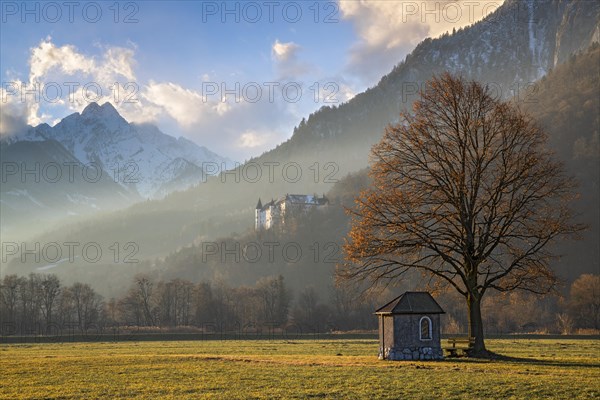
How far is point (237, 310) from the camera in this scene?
14912 cm

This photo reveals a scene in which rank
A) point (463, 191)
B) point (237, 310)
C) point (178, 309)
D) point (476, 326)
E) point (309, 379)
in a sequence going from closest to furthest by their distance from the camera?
1. point (309, 379)
2. point (463, 191)
3. point (476, 326)
4. point (237, 310)
5. point (178, 309)

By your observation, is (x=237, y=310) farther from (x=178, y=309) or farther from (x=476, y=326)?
(x=476, y=326)

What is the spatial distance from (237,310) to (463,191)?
387 ft

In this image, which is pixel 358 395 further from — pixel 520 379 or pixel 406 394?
pixel 520 379

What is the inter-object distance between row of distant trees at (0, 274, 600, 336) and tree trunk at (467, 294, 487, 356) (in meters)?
74.7

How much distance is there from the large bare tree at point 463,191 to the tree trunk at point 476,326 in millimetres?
62

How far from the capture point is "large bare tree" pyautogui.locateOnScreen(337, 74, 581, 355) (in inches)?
1474

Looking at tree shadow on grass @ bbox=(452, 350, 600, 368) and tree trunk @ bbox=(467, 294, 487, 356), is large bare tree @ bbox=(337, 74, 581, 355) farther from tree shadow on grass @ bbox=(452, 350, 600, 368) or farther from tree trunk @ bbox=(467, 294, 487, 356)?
tree shadow on grass @ bbox=(452, 350, 600, 368)

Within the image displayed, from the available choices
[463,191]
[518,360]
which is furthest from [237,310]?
[518,360]

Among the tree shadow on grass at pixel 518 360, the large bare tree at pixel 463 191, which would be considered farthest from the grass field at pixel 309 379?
the large bare tree at pixel 463 191

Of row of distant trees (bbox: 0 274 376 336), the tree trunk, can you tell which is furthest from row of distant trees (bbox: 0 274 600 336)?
the tree trunk

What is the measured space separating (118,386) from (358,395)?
1103cm

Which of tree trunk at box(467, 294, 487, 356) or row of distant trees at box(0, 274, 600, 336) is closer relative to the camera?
tree trunk at box(467, 294, 487, 356)

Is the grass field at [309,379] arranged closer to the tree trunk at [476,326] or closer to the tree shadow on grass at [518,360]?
the tree shadow on grass at [518,360]
